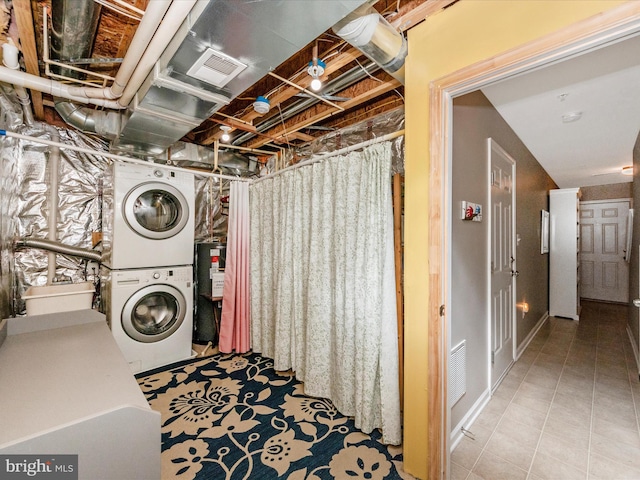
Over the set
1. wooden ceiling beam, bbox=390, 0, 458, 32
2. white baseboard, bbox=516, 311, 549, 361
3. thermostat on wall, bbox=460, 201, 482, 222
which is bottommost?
white baseboard, bbox=516, 311, 549, 361

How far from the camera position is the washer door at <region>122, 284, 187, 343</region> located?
2.71 meters

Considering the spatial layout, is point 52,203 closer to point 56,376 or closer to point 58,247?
point 58,247

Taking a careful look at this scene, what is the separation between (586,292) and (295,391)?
6885 millimetres

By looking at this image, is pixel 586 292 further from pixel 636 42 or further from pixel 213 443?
pixel 213 443

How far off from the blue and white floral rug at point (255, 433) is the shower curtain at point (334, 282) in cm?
14

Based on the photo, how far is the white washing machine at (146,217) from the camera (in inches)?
105

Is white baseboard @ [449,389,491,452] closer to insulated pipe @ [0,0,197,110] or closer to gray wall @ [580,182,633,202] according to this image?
insulated pipe @ [0,0,197,110]

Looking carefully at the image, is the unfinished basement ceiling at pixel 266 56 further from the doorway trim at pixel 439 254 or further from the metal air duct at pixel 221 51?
the doorway trim at pixel 439 254

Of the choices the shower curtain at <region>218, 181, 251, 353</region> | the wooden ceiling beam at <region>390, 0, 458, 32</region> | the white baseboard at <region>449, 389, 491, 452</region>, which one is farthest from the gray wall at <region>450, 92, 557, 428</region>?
the shower curtain at <region>218, 181, 251, 353</region>

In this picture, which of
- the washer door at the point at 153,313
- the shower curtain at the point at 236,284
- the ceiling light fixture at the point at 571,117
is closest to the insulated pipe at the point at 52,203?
the washer door at the point at 153,313

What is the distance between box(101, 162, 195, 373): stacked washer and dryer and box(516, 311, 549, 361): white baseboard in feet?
12.6

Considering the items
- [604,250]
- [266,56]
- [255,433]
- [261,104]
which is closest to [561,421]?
[255,433]

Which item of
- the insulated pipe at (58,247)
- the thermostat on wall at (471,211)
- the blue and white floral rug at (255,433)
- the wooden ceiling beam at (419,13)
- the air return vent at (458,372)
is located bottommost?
the blue and white floral rug at (255,433)

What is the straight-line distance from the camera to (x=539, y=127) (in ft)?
9.28
